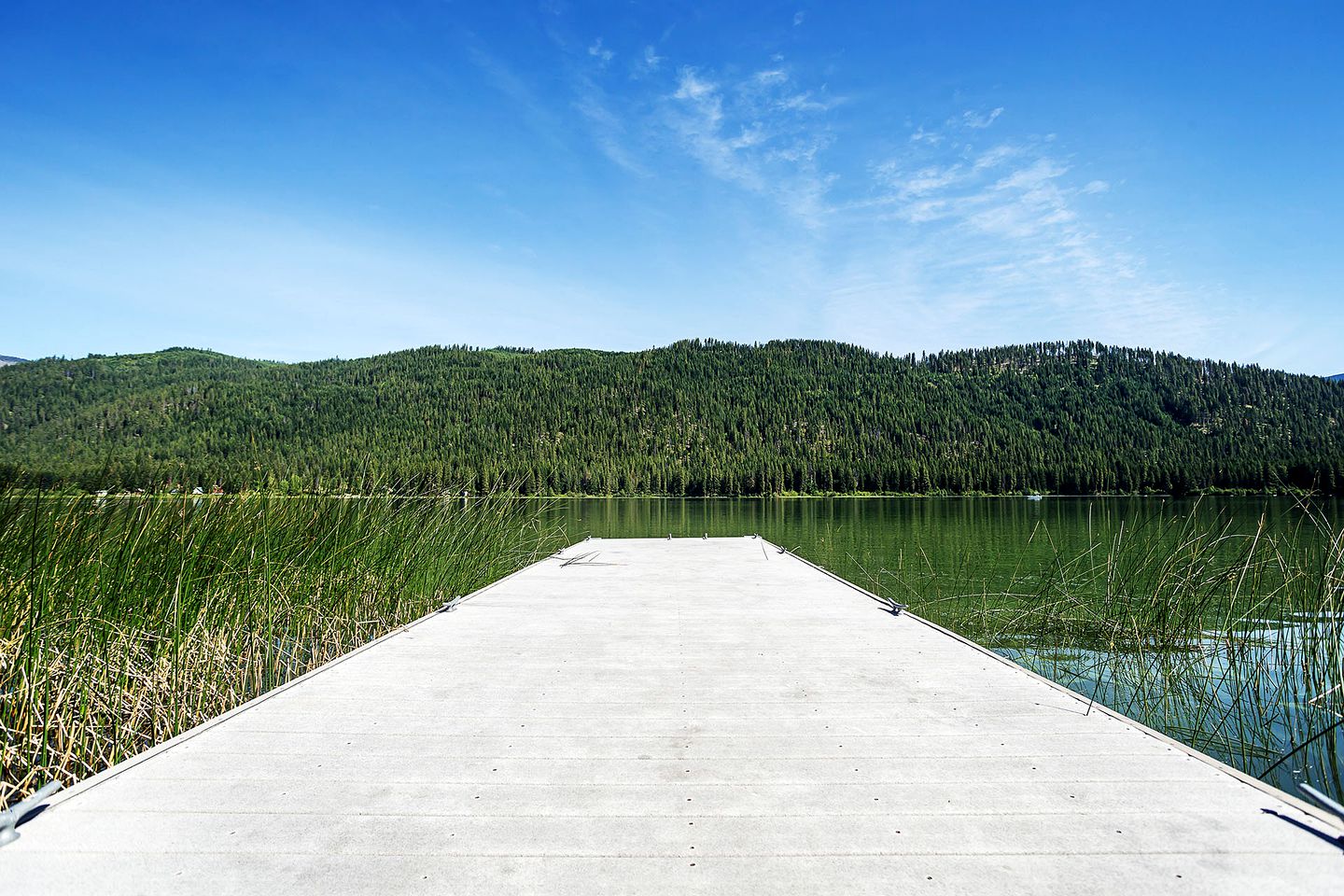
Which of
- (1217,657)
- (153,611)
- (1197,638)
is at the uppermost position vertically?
(153,611)

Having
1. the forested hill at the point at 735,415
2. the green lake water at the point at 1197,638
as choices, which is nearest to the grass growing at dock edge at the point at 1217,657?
the green lake water at the point at 1197,638

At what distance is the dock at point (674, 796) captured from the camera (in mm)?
1893

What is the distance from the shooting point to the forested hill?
8569 cm

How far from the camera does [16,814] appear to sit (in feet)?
6.86

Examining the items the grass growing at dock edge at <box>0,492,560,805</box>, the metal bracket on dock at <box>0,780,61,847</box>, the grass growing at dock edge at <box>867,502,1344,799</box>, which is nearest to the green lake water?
the grass growing at dock edge at <box>867,502,1344,799</box>

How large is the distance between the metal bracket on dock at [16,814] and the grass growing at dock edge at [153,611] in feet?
3.80

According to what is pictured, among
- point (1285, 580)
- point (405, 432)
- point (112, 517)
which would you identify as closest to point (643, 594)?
point (112, 517)

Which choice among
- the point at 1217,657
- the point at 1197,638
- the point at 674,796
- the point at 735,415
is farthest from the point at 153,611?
the point at 735,415

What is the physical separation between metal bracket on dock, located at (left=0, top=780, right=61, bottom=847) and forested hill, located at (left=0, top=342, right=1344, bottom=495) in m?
66.7

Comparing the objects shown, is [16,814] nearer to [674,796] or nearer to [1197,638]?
[674,796]

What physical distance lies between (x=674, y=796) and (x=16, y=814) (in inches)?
80.5

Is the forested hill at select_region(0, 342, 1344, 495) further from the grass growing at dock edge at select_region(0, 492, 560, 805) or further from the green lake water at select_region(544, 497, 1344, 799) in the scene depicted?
the grass growing at dock edge at select_region(0, 492, 560, 805)

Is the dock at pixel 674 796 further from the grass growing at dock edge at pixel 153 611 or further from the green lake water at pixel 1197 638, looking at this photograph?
the green lake water at pixel 1197 638

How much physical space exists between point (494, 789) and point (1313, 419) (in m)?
166
